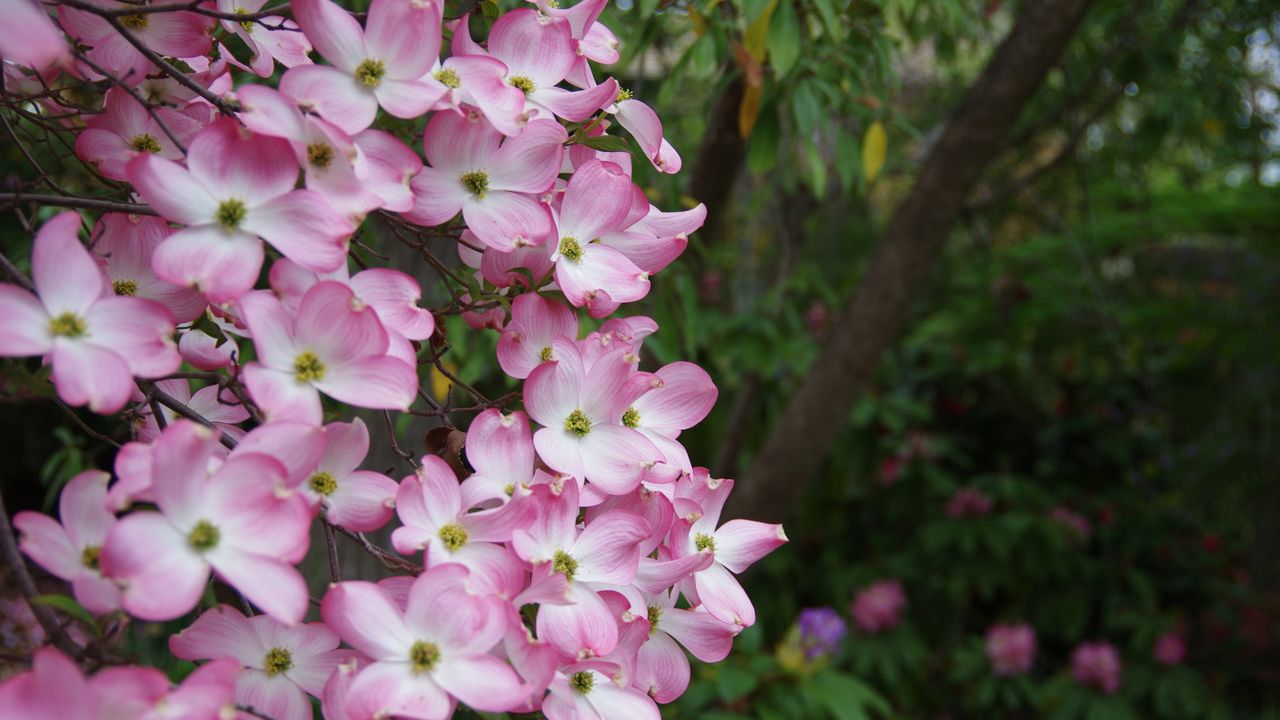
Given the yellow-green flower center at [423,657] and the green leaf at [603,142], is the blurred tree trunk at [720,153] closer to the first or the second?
the green leaf at [603,142]

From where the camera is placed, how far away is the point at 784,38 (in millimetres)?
1075

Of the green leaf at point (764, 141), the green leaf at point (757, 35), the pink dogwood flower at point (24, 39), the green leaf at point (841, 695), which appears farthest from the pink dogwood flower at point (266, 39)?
the green leaf at point (841, 695)

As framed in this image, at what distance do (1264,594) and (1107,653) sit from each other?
53cm

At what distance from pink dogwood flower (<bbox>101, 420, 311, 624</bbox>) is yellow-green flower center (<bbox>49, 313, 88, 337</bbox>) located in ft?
0.20

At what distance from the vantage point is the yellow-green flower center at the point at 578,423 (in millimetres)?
485

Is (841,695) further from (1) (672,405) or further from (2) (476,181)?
(2) (476,181)

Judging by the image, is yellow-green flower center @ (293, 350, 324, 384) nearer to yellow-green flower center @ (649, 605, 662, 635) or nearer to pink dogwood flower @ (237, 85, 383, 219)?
pink dogwood flower @ (237, 85, 383, 219)

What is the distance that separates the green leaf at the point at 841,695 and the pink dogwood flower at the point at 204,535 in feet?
4.35

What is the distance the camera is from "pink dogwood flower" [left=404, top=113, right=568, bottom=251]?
47 cm

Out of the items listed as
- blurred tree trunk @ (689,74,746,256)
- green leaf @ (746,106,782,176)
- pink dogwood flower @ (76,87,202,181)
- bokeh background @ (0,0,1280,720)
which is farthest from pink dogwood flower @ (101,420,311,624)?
bokeh background @ (0,0,1280,720)

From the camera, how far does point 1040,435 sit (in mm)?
2996

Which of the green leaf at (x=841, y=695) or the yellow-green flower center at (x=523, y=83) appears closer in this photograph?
the yellow-green flower center at (x=523, y=83)

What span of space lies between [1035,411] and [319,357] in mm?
3017

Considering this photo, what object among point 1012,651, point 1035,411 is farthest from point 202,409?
point 1035,411
